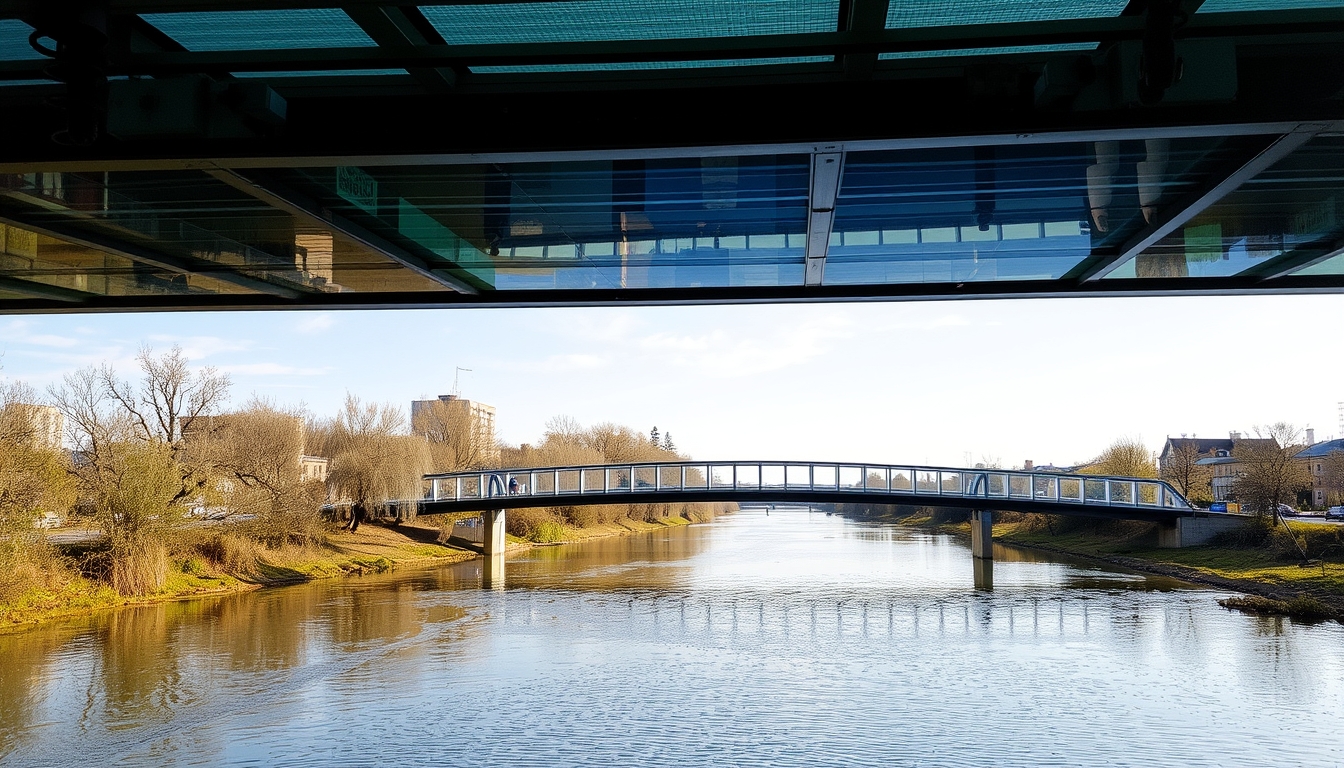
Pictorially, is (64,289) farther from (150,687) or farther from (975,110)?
(150,687)

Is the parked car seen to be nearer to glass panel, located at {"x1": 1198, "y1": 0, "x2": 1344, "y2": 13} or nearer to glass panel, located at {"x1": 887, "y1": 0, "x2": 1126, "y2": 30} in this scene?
glass panel, located at {"x1": 887, "y1": 0, "x2": 1126, "y2": 30}

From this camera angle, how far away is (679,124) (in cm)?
434

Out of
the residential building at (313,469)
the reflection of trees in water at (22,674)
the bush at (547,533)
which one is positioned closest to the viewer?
the reflection of trees in water at (22,674)

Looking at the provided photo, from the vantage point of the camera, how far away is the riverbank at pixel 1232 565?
26.5 metres

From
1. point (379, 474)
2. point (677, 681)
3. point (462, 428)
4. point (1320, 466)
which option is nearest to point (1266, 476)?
point (677, 681)

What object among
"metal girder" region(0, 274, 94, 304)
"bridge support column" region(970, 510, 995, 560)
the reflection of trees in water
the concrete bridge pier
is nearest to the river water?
the reflection of trees in water

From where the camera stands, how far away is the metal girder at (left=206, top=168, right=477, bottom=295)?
4.87 metres

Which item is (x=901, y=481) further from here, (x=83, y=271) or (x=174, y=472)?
(x=83, y=271)

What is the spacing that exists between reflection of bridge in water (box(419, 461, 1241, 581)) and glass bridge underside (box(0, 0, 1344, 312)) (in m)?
33.5

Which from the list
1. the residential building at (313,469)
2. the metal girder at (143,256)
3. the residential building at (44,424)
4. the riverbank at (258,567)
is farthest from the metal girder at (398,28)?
the residential building at (313,469)

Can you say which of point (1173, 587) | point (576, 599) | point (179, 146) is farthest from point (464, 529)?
point (179, 146)

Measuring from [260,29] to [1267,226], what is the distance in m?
5.34

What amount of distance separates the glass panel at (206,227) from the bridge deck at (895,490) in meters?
32.5

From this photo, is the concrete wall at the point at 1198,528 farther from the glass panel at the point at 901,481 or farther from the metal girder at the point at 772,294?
the metal girder at the point at 772,294
